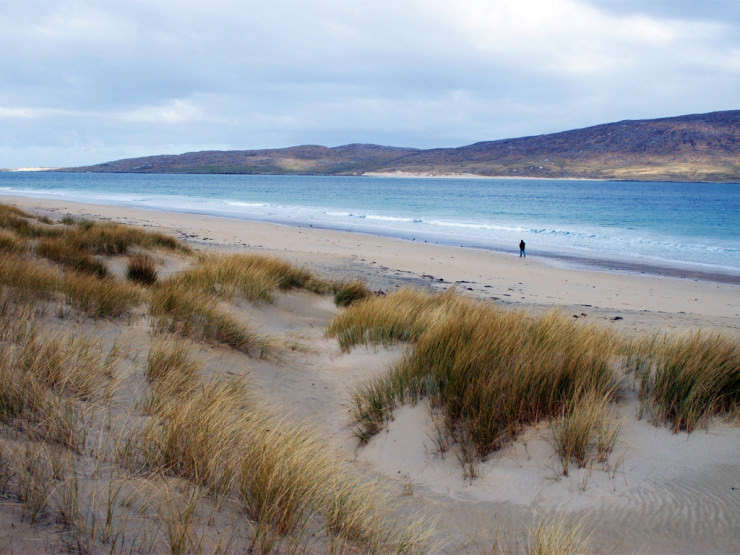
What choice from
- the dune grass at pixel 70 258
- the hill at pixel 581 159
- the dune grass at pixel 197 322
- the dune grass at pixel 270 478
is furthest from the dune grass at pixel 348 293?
the hill at pixel 581 159

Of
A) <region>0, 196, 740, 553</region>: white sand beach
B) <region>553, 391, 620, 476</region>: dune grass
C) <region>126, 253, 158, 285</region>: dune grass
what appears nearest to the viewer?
<region>0, 196, 740, 553</region>: white sand beach

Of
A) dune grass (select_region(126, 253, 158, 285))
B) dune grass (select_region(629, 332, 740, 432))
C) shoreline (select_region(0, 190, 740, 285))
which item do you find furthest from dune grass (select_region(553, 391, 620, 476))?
shoreline (select_region(0, 190, 740, 285))

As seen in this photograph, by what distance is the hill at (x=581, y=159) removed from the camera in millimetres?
133625

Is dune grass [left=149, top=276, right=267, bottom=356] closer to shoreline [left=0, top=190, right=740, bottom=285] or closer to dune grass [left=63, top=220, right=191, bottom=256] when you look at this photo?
dune grass [left=63, top=220, right=191, bottom=256]

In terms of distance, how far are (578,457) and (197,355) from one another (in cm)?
363

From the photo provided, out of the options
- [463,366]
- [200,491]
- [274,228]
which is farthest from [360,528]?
[274,228]

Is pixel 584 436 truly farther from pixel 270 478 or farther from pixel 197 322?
pixel 197 322

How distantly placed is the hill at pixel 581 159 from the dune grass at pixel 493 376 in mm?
135943

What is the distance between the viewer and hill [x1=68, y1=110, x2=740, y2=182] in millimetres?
133625

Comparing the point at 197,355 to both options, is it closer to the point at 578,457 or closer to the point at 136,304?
the point at 136,304

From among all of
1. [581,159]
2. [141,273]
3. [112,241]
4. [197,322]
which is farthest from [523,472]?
[581,159]

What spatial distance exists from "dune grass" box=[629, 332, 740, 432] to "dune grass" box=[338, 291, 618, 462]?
0.33 metres

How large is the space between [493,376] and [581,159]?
161m

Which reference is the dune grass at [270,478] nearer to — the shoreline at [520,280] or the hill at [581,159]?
the shoreline at [520,280]
